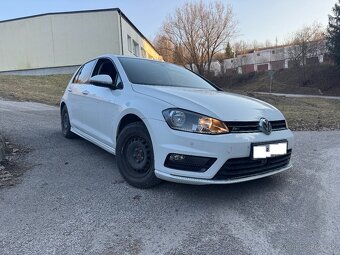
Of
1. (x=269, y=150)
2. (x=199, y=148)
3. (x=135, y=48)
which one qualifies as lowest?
(x=269, y=150)

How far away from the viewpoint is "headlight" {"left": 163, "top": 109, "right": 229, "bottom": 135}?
10.8ft

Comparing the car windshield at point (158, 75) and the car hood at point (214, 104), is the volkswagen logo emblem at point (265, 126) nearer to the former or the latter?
the car hood at point (214, 104)

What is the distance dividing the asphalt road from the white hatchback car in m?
0.31

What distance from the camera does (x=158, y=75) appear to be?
4656 mm

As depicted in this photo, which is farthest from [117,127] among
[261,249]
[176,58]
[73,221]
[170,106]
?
[176,58]

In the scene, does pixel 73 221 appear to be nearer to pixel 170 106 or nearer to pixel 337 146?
pixel 170 106

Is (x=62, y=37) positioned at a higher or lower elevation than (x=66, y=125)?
higher

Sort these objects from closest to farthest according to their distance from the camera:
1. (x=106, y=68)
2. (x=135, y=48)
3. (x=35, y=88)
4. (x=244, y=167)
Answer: (x=244, y=167), (x=106, y=68), (x=35, y=88), (x=135, y=48)

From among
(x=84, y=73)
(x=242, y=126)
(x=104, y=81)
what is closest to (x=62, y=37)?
(x=84, y=73)

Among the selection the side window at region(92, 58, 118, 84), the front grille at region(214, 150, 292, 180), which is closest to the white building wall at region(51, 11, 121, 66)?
the side window at region(92, 58, 118, 84)

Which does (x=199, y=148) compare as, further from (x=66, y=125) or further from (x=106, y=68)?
(x=66, y=125)

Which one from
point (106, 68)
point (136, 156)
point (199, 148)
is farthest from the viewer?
point (106, 68)

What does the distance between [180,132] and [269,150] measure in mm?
1018

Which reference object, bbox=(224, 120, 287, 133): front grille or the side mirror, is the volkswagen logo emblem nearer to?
bbox=(224, 120, 287, 133): front grille
